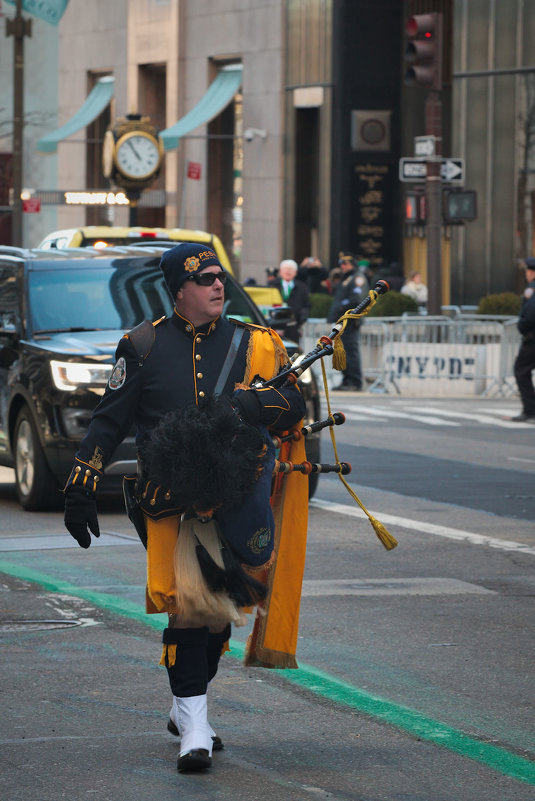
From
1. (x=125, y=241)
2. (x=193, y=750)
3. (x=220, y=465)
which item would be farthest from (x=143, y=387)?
(x=125, y=241)

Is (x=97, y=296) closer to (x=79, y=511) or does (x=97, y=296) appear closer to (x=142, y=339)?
(x=142, y=339)

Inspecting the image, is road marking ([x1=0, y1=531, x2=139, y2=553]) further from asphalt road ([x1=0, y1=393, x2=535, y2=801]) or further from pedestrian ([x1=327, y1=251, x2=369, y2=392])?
pedestrian ([x1=327, y1=251, x2=369, y2=392])

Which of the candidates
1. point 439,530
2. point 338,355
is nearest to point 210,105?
point 439,530

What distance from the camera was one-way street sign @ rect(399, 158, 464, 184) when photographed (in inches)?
984

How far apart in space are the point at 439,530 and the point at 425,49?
13117mm

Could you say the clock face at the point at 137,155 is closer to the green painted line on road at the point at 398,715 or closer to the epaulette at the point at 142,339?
the green painted line on road at the point at 398,715

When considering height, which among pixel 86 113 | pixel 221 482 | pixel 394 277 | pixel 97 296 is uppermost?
pixel 86 113

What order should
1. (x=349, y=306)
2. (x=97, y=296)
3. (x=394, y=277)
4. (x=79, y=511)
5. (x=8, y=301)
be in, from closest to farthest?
(x=79, y=511) < (x=97, y=296) < (x=8, y=301) < (x=349, y=306) < (x=394, y=277)

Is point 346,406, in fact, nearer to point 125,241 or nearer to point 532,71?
point 125,241

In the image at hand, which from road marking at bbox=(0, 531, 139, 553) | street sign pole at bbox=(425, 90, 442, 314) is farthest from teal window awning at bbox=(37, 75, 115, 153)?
road marking at bbox=(0, 531, 139, 553)

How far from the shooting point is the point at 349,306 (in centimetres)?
2470

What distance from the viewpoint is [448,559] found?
10.1m

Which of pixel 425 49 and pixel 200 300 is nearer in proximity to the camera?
pixel 200 300

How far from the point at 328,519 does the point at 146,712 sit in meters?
5.62
